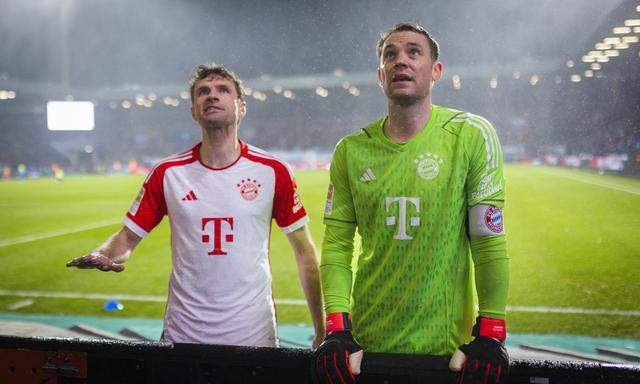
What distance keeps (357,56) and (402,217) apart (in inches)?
126

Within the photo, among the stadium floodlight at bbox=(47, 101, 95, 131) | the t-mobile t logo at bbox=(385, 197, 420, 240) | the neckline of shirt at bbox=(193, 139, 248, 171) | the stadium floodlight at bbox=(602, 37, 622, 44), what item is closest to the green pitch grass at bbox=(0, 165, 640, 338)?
the stadium floodlight at bbox=(602, 37, 622, 44)

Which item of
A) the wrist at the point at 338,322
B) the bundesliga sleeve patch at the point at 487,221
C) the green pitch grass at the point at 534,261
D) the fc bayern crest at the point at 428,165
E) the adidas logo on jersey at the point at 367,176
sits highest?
the fc bayern crest at the point at 428,165

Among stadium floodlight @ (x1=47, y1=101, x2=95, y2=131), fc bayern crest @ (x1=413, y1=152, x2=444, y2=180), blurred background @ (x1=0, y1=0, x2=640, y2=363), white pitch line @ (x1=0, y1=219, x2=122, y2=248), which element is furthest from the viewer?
white pitch line @ (x1=0, y1=219, x2=122, y2=248)

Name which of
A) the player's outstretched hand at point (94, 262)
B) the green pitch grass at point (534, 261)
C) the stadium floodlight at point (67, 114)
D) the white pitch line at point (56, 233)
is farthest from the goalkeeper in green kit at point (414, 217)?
the white pitch line at point (56, 233)

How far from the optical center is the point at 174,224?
2.05 meters

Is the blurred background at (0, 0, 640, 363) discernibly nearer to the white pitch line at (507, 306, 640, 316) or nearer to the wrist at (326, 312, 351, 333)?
the white pitch line at (507, 306, 640, 316)

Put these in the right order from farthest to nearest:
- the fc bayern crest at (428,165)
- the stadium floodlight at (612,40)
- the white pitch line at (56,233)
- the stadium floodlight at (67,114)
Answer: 1. the white pitch line at (56,233)
2. the stadium floodlight at (67,114)
3. the stadium floodlight at (612,40)
4. the fc bayern crest at (428,165)

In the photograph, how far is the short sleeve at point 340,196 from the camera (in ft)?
5.29

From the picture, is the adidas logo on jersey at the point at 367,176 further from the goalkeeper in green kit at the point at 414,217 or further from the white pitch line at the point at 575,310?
the white pitch line at the point at 575,310

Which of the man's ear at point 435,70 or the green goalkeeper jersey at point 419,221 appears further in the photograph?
the man's ear at point 435,70

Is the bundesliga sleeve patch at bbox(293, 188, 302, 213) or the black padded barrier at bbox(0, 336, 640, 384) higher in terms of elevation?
the bundesliga sleeve patch at bbox(293, 188, 302, 213)

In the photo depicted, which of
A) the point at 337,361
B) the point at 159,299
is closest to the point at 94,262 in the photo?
the point at 337,361

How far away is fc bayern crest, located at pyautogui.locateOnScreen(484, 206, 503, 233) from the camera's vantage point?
4.64ft

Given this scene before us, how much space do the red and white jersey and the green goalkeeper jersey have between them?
50 cm
